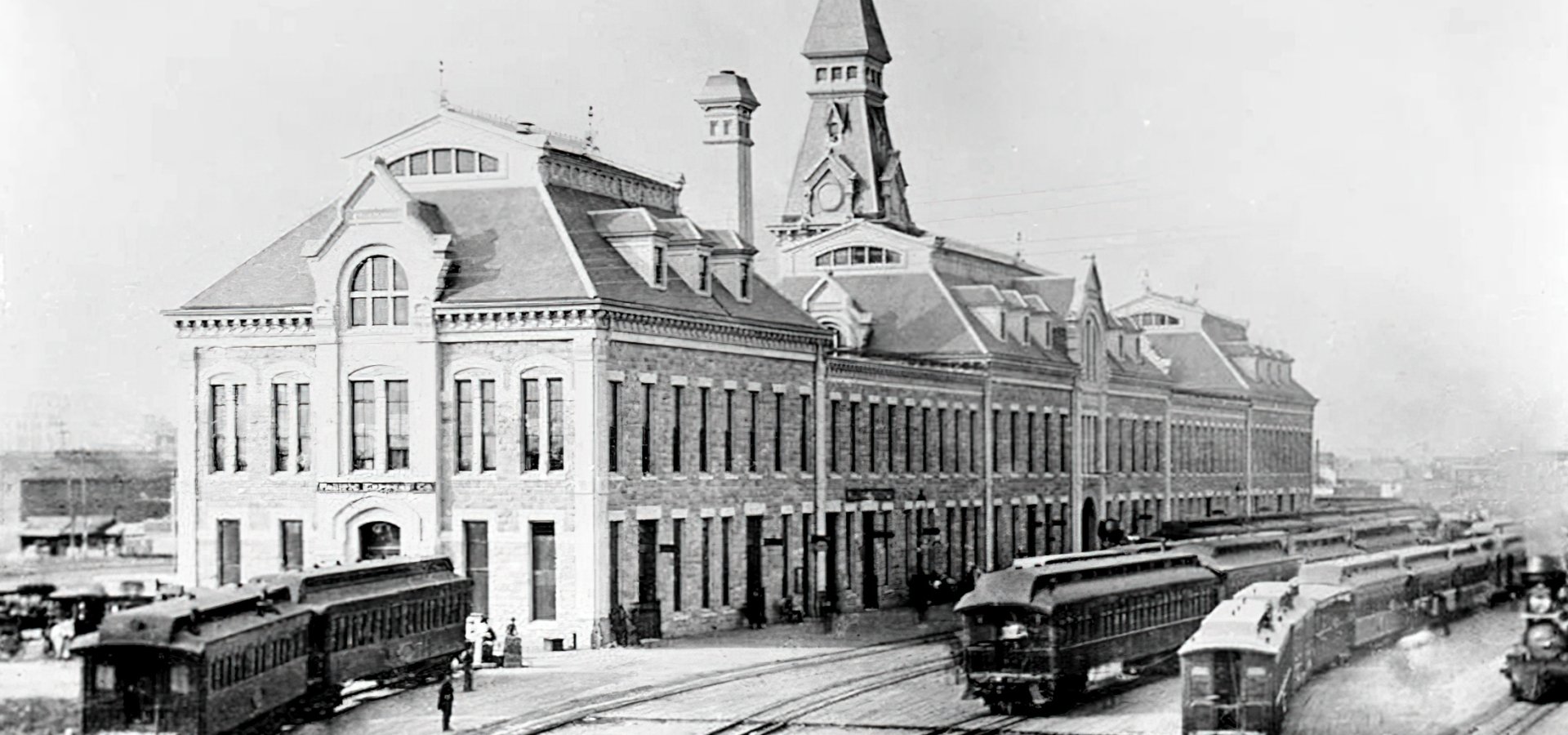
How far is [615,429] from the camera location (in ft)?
139

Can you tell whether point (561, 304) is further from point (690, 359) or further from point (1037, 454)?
point (1037, 454)

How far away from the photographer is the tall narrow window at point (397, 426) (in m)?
42.8

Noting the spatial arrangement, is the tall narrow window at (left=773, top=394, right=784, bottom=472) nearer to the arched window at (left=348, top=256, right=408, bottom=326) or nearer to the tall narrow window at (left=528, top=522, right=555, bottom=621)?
the tall narrow window at (left=528, top=522, right=555, bottom=621)

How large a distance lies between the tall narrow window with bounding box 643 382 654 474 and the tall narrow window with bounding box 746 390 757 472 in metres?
4.34

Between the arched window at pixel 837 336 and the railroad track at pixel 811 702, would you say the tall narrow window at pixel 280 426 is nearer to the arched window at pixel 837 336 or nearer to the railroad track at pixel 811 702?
the railroad track at pixel 811 702

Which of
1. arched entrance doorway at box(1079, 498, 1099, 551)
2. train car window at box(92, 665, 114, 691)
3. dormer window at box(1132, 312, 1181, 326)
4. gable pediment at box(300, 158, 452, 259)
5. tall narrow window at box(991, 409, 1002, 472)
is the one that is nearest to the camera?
train car window at box(92, 665, 114, 691)

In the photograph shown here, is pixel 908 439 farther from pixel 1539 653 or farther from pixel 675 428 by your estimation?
pixel 1539 653

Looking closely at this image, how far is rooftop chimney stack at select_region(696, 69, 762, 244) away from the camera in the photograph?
5256cm

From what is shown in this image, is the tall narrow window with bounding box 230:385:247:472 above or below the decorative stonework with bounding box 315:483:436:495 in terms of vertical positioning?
above

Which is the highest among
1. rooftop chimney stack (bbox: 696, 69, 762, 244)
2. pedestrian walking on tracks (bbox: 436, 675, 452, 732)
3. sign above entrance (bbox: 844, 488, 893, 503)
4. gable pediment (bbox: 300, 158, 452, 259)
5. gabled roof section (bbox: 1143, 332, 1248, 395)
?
rooftop chimney stack (bbox: 696, 69, 762, 244)

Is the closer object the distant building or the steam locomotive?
the steam locomotive

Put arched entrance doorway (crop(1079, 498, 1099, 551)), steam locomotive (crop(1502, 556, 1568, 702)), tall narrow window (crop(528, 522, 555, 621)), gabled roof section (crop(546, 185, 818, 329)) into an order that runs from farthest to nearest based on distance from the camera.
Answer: arched entrance doorway (crop(1079, 498, 1099, 551))
gabled roof section (crop(546, 185, 818, 329))
tall narrow window (crop(528, 522, 555, 621))
steam locomotive (crop(1502, 556, 1568, 702))

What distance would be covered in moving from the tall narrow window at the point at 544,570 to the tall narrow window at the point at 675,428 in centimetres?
365

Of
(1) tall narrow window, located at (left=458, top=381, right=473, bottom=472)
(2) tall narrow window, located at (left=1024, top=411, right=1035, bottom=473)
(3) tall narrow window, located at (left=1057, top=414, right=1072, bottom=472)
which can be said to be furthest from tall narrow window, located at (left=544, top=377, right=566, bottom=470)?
(3) tall narrow window, located at (left=1057, top=414, right=1072, bottom=472)
